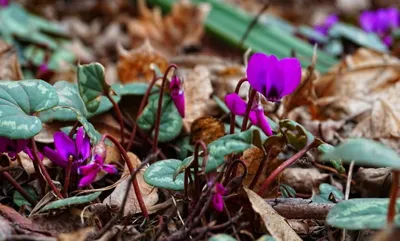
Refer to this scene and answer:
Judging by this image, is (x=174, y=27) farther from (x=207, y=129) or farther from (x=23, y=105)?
(x=23, y=105)

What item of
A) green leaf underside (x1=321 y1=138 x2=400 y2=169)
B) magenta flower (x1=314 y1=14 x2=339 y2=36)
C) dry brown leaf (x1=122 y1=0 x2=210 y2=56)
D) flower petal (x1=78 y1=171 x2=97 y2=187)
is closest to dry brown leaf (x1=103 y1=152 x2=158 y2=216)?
flower petal (x1=78 y1=171 x2=97 y2=187)

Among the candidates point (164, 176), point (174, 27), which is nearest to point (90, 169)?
point (164, 176)

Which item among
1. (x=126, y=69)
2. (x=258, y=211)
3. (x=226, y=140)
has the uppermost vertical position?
(x=226, y=140)

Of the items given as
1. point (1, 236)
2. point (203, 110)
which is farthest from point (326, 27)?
point (1, 236)

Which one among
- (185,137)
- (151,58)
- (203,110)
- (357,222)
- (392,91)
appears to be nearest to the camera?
(357,222)

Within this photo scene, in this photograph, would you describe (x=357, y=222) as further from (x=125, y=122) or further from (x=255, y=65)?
(x=125, y=122)

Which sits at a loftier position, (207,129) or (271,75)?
(271,75)
